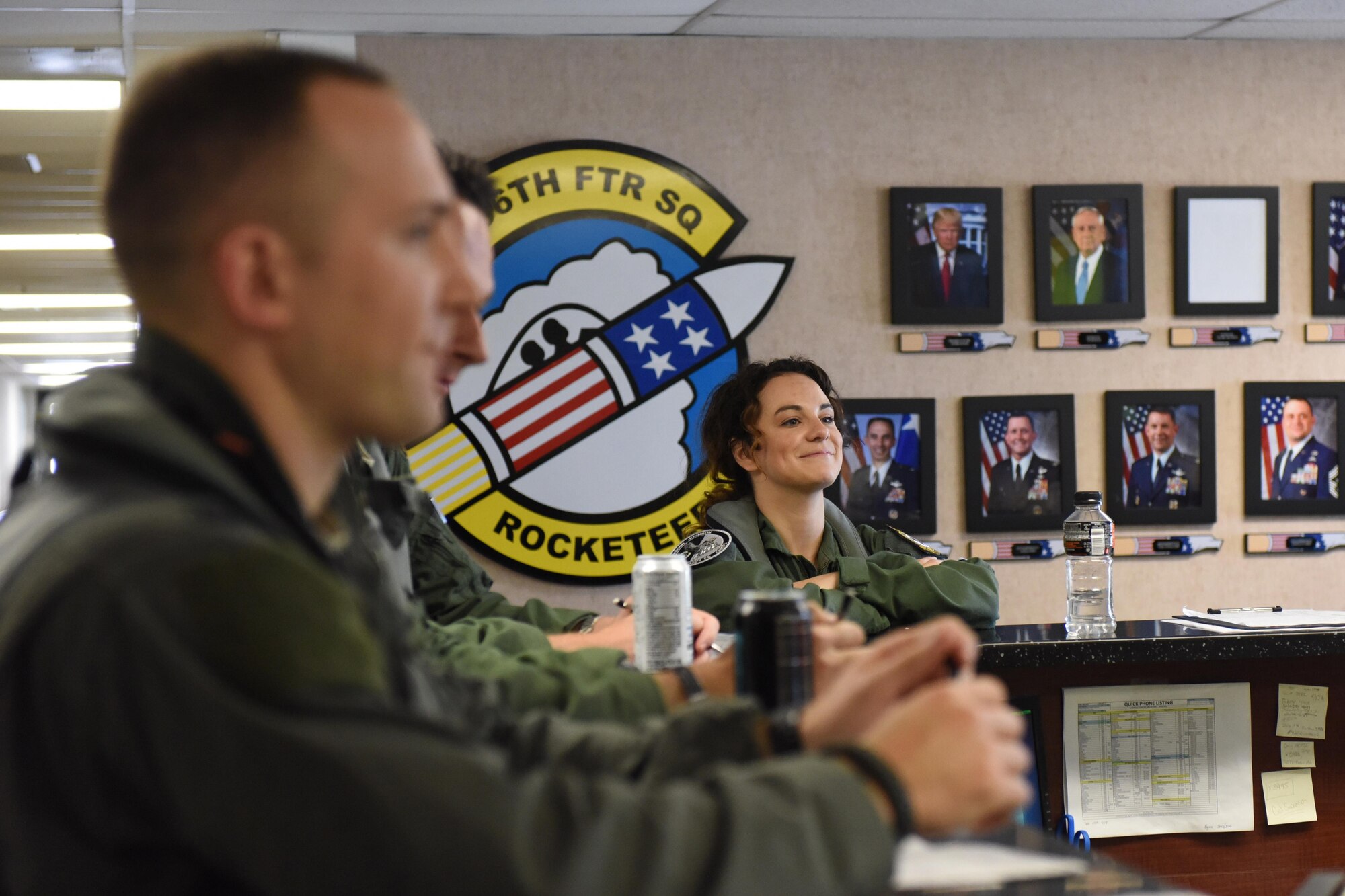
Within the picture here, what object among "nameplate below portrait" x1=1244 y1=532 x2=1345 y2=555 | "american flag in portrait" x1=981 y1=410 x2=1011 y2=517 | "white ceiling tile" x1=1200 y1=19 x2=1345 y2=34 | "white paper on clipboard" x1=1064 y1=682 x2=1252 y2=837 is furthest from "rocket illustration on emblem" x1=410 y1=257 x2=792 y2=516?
"nameplate below portrait" x1=1244 y1=532 x2=1345 y2=555

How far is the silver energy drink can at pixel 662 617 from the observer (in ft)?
6.53

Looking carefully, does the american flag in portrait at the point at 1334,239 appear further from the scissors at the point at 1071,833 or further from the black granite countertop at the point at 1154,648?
the scissors at the point at 1071,833

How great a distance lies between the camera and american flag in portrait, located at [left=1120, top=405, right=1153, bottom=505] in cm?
445

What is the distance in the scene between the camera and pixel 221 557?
76cm

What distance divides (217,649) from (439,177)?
43 centimetres

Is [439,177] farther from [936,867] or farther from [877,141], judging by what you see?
[877,141]

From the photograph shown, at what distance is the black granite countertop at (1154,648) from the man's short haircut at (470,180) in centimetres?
141

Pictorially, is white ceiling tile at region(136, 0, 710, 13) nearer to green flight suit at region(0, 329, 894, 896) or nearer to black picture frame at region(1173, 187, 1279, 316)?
black picture frame at region(1173, 187, 1279, 316)

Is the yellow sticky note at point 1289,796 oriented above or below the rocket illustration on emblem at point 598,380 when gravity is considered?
below

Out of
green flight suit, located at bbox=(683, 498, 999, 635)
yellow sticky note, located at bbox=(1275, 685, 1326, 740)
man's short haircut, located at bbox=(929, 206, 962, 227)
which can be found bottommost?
yellow sticky note, located at bbox=(1275, 685, 1326, 740)

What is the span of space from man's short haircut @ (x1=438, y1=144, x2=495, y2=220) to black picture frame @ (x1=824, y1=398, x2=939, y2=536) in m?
2.03

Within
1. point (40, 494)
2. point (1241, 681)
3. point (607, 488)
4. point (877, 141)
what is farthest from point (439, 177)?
point (877, 141)

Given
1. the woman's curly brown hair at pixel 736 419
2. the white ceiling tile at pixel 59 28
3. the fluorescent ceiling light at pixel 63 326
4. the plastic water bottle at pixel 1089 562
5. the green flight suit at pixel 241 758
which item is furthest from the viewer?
the fluorescent ceiling light at pixel 63 326

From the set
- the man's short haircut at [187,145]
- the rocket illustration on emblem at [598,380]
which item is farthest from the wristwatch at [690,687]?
the rocket illustration on emblem at [598,380]
